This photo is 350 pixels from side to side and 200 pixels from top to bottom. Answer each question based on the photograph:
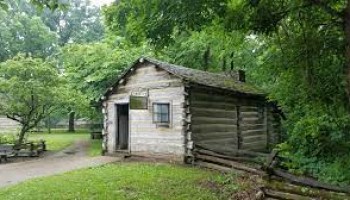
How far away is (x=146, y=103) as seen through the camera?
→ 56.6 feet

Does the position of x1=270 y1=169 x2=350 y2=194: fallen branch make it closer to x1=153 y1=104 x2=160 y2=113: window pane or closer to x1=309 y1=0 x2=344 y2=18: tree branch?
x1=309 y1=0 x2=344 y2=18: tree branch

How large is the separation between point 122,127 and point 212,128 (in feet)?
17.3

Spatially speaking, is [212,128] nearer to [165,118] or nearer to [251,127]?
[165,118]

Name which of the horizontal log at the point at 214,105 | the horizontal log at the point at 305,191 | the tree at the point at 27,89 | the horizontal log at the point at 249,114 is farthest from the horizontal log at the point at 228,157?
the tree at the point at 27,89

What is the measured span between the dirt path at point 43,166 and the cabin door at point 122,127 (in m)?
1.35

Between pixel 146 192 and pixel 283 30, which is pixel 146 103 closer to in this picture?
pixel 146 192

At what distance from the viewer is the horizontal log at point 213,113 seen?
635 inches

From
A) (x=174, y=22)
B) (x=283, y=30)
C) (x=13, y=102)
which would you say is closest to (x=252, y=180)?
(x=283, y=30)

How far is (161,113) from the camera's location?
55.6ft

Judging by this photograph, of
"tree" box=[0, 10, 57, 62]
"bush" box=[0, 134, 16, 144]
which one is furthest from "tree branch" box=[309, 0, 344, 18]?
"tree" box=[0, 10, 57, 62]

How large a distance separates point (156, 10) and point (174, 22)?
467mm

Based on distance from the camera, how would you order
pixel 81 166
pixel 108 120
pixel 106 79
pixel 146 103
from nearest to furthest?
1. pixel 81 166
2. pixel 146 103
3. pixel 108 120
4. pixel 106 79

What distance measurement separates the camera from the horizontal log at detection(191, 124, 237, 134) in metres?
16.1

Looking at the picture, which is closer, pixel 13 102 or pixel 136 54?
pixel 13 102
